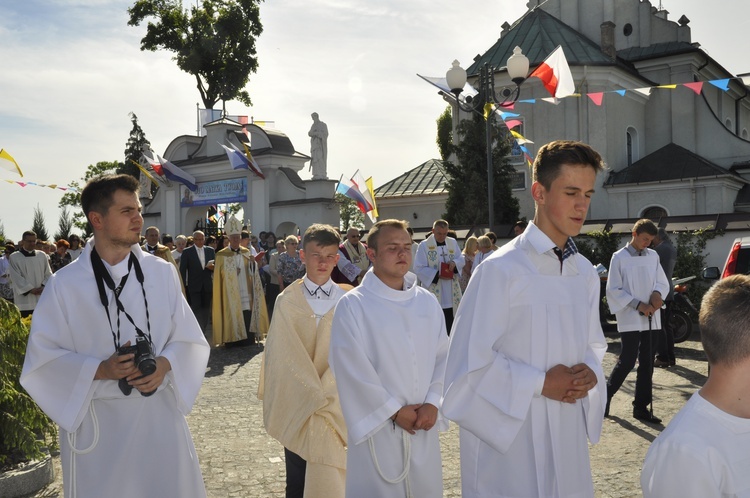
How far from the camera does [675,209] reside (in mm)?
27516

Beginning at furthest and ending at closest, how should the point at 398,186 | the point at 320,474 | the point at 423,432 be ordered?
the point at 398,186 → the point at 320,474 → the point at 423,432

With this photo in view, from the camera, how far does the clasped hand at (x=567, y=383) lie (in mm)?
3055

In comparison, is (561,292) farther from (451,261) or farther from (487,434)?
(451,261)

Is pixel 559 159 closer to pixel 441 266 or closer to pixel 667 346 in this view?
pixel 667 346

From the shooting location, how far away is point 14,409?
18.3ft

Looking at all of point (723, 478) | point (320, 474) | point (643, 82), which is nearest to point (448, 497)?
point (320, 474)

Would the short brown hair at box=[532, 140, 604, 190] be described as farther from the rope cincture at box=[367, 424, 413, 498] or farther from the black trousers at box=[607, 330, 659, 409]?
the black trousers at box=[607, 330, 659, 409]

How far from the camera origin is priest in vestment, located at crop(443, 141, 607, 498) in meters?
3.09

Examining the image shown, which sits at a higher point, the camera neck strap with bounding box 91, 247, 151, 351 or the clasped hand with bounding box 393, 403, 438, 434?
the camera neck strap with bounding box 91, 247, 151, 351

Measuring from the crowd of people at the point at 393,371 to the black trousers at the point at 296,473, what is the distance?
16 millimetres

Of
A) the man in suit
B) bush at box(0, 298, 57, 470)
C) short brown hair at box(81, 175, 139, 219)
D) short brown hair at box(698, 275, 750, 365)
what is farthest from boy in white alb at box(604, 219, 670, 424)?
the man in suit

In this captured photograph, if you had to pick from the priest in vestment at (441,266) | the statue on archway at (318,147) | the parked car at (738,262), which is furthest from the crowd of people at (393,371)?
the statue on archway at (318,147)

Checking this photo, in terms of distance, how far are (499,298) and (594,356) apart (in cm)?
57

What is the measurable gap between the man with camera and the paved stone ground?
209 cm
